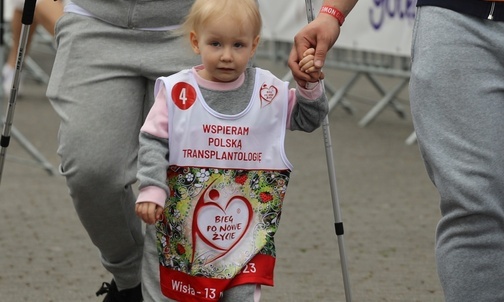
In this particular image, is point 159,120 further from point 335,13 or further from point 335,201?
point 335,201

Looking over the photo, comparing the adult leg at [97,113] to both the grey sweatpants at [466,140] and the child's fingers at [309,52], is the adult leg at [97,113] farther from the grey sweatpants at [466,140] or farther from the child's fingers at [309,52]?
the grey sweatpants at [466,140]

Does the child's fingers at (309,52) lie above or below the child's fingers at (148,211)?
above

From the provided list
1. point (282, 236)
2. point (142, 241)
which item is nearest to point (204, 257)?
point (142, 241)

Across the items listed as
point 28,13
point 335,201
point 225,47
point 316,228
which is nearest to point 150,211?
point 225,47

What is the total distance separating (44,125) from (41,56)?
660 centimetres

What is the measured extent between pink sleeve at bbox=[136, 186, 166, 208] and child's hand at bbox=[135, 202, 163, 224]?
12 millimetres

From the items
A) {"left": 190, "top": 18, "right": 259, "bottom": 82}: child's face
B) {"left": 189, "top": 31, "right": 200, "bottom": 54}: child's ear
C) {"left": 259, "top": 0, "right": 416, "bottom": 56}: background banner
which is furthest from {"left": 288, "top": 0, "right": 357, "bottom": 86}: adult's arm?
{"left": 259, "top": 0, "right": 416, "bottom": 56}: background banner

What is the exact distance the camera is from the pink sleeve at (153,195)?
4.12 meters

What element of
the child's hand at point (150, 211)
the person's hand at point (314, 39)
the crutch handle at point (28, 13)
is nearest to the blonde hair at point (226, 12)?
the person's hand at point (314, 39)

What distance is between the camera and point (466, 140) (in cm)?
372

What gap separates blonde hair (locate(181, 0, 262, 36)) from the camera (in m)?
4.29

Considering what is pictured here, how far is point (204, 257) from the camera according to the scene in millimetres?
4387

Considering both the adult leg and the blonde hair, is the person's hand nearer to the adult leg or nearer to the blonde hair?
the blonde hair

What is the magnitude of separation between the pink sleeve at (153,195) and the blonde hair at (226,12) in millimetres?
575
